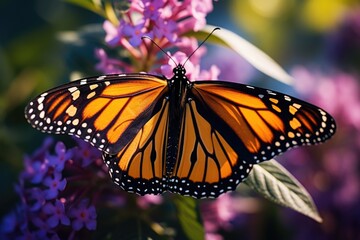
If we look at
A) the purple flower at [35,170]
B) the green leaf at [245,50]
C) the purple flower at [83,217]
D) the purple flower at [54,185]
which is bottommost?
the purple flower at [83,217]

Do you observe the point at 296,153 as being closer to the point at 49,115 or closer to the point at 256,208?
the point at 256,208

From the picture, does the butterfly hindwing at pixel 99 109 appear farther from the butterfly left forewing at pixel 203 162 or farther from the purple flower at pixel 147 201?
the purple flower at pixel 147 201

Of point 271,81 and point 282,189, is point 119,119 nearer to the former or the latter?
point 282,189

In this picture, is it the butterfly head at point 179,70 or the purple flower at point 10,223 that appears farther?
the purple flower at point 10,223

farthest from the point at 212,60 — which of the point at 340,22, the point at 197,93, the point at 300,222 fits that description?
the point at 197,93

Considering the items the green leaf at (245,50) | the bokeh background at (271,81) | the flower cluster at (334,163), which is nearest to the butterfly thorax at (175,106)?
the green leaf at (245,50)

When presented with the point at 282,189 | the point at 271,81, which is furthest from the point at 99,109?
the point at 271,81

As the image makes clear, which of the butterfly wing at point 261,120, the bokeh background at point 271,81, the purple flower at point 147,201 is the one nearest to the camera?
the butterfly wing at point 261,120
